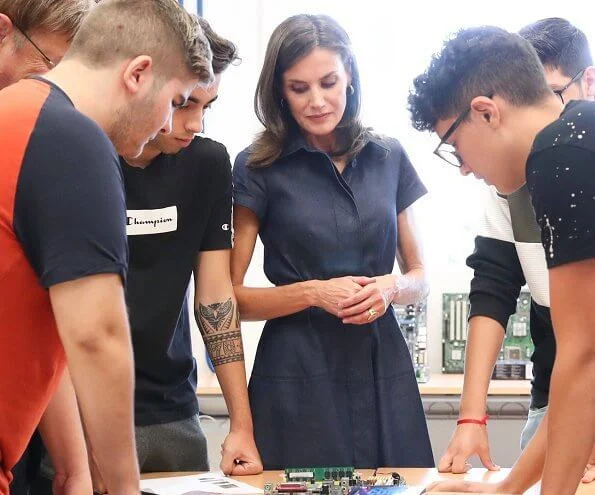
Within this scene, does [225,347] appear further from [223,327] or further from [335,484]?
[335,484]

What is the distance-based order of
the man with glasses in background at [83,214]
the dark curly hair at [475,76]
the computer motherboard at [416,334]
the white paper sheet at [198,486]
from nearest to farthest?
the man with glasses in background at [83,214], the dark curly hair at [475,76], the white paper sheet at [198,486], the computer motherboard at [416,334]

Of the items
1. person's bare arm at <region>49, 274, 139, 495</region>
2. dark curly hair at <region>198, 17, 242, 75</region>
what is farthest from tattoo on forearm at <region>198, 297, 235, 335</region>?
person's bare arm at <region>49, 274, 139, 495</region>

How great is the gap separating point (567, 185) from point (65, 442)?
101 centimetres

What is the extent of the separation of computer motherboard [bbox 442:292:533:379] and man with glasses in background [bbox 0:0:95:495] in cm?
265

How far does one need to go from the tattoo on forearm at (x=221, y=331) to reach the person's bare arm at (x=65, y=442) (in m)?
0.57

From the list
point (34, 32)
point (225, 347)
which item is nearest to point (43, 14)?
point (34, 32)

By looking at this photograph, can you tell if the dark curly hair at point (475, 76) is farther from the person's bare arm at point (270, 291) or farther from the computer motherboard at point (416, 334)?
the computer motherboard at point (416, 334)

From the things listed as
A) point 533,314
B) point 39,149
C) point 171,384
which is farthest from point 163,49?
point 533,314

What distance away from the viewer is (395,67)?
441 centimetres

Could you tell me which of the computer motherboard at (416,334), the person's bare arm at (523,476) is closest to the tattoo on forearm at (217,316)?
the person's bare arm at (523,476)

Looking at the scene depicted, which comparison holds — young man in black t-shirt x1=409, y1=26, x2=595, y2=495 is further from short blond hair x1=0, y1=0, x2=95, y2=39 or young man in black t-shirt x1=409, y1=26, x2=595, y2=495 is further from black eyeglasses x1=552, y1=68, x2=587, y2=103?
short blond hair x1=0, y1=0, x2=95, y2=39

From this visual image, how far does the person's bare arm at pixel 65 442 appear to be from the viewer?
70.4 inches

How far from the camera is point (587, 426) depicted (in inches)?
59.4

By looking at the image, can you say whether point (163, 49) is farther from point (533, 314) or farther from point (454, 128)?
point (533, 314)
